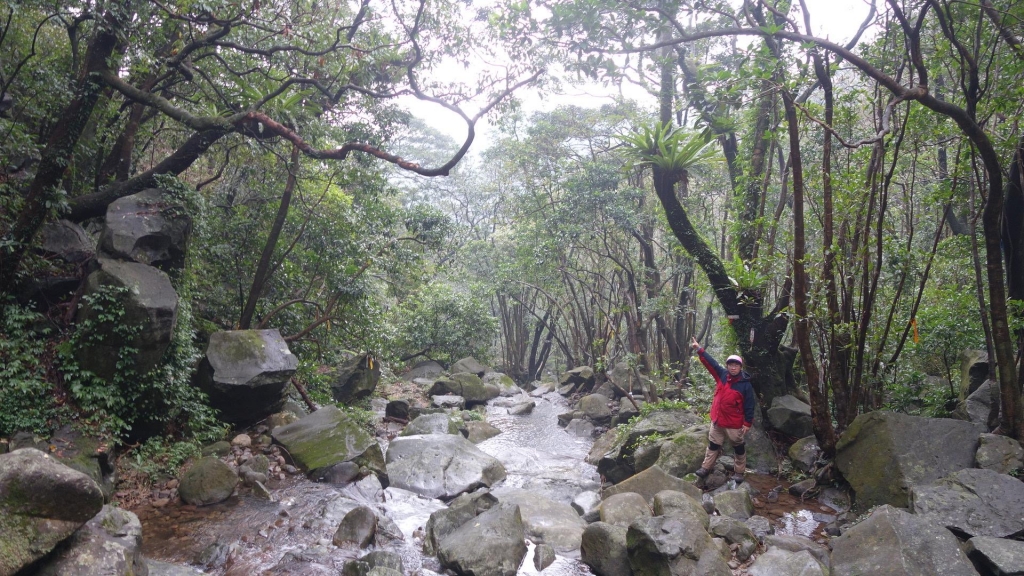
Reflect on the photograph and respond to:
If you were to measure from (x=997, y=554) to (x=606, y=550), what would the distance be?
122 inches

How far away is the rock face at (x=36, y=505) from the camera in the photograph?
3.85 m

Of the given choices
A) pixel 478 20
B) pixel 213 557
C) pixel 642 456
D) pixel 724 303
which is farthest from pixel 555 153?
pixel 213 557

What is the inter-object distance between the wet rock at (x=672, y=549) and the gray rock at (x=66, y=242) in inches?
329

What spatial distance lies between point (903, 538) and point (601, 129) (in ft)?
52.7

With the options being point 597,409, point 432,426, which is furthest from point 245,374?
point 597,409

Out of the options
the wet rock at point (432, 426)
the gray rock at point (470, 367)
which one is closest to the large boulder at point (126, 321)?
the wet rock at point (432, 426)

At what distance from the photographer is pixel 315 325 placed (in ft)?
36.4

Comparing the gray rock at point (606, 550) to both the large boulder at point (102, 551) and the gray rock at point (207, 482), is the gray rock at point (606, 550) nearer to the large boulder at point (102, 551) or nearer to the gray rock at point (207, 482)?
the large boulder at point (102, 551)

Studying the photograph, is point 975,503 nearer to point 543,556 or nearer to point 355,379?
point 543,556

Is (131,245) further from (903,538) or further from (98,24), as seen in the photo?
(903,538)

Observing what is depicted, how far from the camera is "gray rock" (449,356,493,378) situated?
20297 mm

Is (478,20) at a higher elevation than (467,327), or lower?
higher

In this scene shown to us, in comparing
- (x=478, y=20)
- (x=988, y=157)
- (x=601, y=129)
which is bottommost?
(x=988, y=157)

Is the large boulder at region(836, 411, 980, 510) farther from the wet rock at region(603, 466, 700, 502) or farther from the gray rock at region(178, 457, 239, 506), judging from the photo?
the gray rock at region(178, 457, 239, 506)
